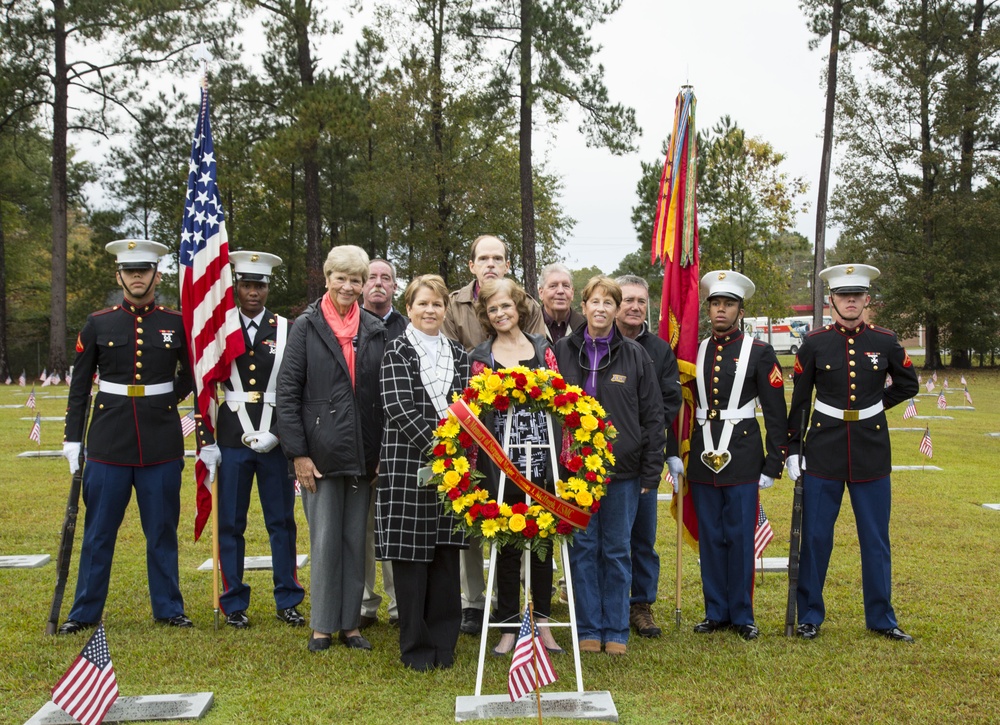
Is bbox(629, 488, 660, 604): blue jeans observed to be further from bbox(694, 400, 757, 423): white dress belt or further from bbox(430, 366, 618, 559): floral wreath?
bbox(430, 366, 618, 559): floral wreath

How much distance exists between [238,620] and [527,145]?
920 inches

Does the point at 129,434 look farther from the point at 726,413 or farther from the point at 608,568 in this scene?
the point at 726,413

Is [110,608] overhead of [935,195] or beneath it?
beneath

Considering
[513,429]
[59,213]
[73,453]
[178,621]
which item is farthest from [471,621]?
[59,213]

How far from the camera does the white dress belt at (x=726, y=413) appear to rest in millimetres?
5934

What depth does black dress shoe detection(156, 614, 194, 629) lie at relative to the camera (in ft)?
19.6

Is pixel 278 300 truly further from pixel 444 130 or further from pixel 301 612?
pixel 301 612

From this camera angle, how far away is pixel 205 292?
6.19m

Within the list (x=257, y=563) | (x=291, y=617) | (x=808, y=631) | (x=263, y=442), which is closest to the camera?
(x=808, y=631)

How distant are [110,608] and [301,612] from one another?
4.23 feet

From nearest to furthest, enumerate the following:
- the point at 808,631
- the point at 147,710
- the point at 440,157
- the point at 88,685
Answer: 1. the point at 88,685
2. the point at 147,710
3. the point at 808,631
4. the point at 440,157

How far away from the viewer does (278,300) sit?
43.4m

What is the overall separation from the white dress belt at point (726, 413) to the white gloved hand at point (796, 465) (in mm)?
353

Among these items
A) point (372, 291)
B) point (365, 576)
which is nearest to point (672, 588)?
point (365, 576)
